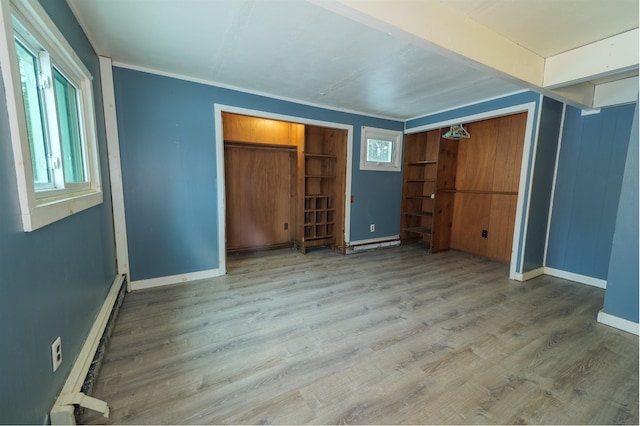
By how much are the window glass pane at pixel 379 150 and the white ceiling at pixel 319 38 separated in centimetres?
135

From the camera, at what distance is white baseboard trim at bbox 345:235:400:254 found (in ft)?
13.9

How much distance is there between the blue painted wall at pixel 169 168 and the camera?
2.52 metres

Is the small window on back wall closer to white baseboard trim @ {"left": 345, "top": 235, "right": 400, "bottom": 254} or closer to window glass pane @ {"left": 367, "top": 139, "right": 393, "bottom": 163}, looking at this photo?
window glass pane @ {"left": 367, "top": 139, "right": 393, "bottom": 163}

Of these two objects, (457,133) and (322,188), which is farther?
(322,188)

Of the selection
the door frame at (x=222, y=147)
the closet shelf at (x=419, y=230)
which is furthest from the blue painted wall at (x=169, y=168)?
the closet shelf at (x=419, y=230)

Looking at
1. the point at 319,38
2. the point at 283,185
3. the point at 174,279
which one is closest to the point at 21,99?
the point at 319,38

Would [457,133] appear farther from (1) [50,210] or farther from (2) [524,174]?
(1) [50,210]

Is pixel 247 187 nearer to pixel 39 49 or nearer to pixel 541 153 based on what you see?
pixel 39 49

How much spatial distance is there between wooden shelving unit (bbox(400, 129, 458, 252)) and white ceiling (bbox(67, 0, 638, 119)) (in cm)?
Result: 149

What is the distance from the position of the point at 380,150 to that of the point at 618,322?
341 centimetres

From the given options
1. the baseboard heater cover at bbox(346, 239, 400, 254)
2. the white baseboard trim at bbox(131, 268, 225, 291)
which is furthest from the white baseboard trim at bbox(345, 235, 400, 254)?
the white baseboard trim at bbox(131, 268, 225, 291)

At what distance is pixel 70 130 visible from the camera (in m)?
1.78

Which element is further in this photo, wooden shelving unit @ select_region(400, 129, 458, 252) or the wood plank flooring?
wooden shelving unit @ select_region(400, 129, 458, 252)

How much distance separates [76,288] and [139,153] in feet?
5.18
